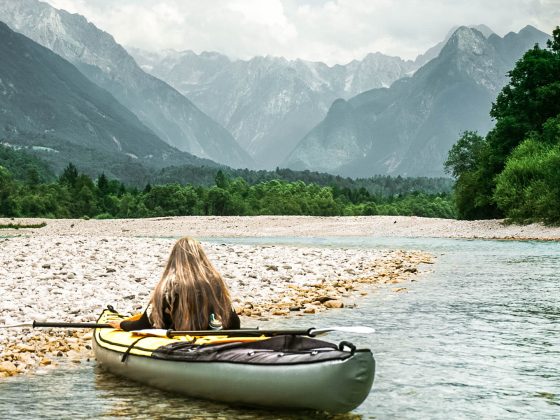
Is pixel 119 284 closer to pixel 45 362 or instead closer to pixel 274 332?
pixel 45 362

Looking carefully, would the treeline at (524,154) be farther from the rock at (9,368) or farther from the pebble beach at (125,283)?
the rock at (9,368)

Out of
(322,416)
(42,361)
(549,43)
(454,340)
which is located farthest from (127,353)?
(549,43)

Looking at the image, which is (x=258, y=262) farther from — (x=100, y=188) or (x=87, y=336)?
(x=100, y=188)

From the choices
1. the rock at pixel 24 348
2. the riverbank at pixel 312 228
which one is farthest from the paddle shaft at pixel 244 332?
the riverbank at pixel 312 228

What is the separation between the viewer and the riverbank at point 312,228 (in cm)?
4850

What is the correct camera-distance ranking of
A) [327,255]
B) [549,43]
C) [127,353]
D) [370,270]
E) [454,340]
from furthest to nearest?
[549,43]
[327,255]
[370,270]
[454,340]
[127,353]

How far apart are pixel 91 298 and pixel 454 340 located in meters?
8.11

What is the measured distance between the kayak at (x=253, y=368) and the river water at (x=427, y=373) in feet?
0.98

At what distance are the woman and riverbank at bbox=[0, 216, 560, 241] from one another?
125 feet

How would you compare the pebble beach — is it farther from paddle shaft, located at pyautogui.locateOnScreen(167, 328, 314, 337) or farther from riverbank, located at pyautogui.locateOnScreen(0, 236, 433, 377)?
paddle shaft, located at pyautogui.locateOnScreen(167, 328, 314, 337)

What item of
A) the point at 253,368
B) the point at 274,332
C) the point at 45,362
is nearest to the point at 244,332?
the point at 274,332

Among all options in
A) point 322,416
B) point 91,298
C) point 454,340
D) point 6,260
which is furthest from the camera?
point 6,260

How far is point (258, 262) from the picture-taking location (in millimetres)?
24750

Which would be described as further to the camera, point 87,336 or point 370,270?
point 370,270
